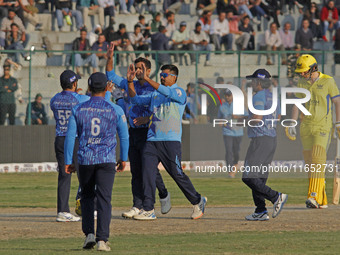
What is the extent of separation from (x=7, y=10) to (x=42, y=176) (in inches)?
308

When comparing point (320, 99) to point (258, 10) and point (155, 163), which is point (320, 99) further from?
point (258, 10)

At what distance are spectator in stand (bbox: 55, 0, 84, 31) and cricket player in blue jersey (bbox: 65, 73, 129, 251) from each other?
2122cm

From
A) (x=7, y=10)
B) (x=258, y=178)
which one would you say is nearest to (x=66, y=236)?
(x=258, y=178)

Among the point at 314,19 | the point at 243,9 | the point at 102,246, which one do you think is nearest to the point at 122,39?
the point at 243,9

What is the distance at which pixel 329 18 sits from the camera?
35188 millimetres

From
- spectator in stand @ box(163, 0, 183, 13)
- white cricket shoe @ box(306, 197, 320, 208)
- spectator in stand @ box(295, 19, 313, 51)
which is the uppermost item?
spectator in stand @ box(163, 0, 183, 13)

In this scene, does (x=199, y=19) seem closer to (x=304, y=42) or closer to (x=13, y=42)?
(x=304, y=42)

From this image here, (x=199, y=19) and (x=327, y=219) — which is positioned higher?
(x=199, y=19)

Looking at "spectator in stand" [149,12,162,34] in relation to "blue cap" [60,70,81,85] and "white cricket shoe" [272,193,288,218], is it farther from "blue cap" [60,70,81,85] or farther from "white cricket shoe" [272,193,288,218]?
"blue cap" [60,70,81,85]

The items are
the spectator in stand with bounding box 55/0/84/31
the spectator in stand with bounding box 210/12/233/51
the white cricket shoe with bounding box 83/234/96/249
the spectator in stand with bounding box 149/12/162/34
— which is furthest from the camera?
the spectator in stand with bounding box 210/12/233/51

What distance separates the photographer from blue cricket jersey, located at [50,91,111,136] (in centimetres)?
1391

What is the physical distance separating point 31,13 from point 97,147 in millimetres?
21648

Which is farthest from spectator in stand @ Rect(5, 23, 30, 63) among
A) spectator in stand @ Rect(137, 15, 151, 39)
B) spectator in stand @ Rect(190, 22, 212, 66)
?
spectator in stand @ Rect(190, 22, 212, 66)

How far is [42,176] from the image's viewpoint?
2527cm
